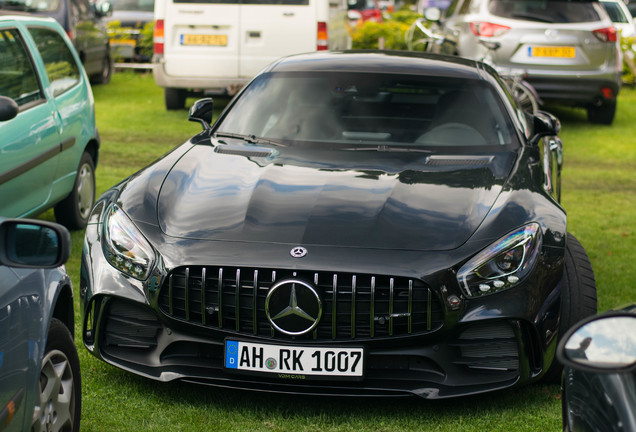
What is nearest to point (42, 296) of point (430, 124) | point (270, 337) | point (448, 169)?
point (270, 337)

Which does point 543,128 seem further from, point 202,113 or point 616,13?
point 616,13

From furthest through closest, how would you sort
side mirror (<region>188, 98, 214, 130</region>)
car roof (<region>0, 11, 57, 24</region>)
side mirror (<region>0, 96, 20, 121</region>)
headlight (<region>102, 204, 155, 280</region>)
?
car roof (<region>0, 11, 57, 24</region>), side mirror (<region>188, 98, 214, 130</region>), side mirror (<region>0, 96, 20, 121</region>), headlight (<region>102, 204, 155, 280</region>)

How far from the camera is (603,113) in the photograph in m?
14.0

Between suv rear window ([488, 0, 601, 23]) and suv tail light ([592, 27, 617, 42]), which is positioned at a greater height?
suv rear window ([488, 0, 601, 23])

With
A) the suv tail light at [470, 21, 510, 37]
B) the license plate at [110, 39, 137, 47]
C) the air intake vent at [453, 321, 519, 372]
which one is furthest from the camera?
the license plate at [110, 39, 137, 47]

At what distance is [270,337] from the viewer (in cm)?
408

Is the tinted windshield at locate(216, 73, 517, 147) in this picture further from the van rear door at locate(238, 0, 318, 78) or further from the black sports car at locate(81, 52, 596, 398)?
the van rear door at locate(238, 0, 318, 78)

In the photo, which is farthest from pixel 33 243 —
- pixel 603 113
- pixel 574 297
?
pixel 603 113

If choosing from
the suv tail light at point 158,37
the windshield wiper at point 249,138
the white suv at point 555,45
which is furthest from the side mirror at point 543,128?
the suv tail light at point 158,37

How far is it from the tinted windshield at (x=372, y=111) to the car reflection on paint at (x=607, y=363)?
10.7ft

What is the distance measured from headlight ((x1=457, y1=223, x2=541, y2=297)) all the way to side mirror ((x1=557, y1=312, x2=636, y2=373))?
1.77m

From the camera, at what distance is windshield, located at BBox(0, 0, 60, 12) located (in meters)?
14.4

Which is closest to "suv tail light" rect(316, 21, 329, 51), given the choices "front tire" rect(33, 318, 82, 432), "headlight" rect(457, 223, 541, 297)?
"headlight" rect(457, 223, 541, 297)

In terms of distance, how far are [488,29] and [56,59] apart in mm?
7073
